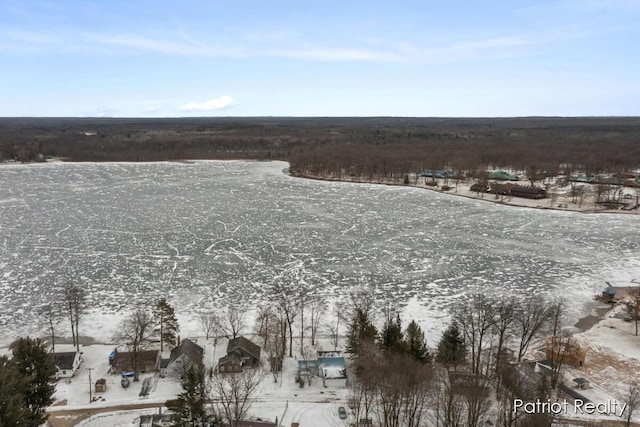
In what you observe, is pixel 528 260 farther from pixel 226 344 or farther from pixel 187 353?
pixel 187 353

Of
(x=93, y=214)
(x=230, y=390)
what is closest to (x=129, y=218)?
(x=93, y=214)

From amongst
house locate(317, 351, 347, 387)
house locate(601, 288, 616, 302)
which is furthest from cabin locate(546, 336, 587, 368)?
house locate(317, 351, 347, 387)

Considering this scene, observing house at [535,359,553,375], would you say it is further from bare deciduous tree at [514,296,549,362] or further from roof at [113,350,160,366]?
roof at [113,350,160,366]

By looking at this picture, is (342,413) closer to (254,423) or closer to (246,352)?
(254,423)

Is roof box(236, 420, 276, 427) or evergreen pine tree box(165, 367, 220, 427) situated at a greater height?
evergreen pine tree box(165, 367, 220, 427)

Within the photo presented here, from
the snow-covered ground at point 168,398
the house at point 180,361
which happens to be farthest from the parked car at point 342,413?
the house at point 180,361

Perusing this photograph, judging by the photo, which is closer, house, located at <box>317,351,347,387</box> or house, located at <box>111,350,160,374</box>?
house, located at <box>317,351,347,387</box>
